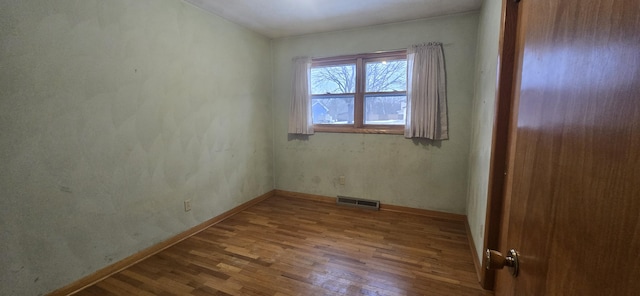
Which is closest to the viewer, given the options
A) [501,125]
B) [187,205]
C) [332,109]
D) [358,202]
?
[501,125]

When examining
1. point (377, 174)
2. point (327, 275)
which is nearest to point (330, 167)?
point (377, 174)

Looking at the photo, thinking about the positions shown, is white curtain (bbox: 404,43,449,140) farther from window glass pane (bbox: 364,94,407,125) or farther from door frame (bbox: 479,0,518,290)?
door frame (bbox: 479,0,518,290)

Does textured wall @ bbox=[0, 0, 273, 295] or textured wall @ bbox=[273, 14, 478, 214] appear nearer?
textured wall @ bbox=[0, 0, 273, 295]

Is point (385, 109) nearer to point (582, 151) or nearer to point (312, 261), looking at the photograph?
point (312, 261)

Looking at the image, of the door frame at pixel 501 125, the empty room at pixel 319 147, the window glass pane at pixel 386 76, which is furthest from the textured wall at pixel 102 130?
the door frame at pixel 501 125

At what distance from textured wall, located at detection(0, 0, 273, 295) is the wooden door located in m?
2.44

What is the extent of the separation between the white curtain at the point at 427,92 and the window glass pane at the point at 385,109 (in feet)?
0.59

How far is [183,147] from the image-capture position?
2502mm

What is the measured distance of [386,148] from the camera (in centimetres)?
321

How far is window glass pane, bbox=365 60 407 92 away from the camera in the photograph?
3.10 metres

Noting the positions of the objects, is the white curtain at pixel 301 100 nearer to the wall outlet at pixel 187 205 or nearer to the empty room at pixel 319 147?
the empty room at pixel 319 147

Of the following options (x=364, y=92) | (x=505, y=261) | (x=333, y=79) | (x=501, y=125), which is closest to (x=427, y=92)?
(x=364, y=92)

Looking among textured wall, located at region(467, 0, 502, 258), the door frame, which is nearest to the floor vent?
textured wall, located at region(467, 0, 502, 258)

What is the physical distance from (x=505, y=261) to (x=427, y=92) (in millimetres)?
2457
